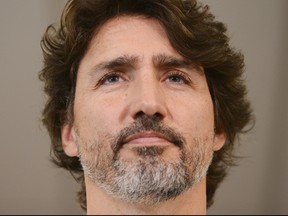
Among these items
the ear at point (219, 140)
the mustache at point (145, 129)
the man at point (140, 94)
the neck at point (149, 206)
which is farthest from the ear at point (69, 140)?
the ear at point (219, 140)

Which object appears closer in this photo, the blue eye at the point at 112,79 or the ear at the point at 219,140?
the blue eye at the point at 112,79

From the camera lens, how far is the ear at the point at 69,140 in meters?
1.14

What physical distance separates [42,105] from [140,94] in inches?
16.9

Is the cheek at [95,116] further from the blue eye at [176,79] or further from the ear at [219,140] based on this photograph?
the ear at [219,140]

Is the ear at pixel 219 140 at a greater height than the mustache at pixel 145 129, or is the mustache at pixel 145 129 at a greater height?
the mustache at pixel 145 129

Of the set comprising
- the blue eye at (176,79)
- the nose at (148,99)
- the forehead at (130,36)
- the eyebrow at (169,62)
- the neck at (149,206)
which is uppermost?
the forehead at (130,36)

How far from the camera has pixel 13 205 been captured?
1.26 m

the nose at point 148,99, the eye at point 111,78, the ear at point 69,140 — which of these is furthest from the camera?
the ear at point 69,140

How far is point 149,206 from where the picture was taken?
37.8 inches

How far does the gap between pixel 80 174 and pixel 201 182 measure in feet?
1.45

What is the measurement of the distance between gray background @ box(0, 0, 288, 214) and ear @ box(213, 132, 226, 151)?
0.49ft

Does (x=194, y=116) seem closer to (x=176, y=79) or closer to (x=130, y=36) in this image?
(x=176, y=79)

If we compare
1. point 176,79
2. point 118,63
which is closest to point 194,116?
point 176,79

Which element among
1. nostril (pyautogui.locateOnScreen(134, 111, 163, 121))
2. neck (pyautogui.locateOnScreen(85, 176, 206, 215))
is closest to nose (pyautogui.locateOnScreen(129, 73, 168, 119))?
nostril (pyautogui.locateOnScreen(134, 111, 163, 121))
